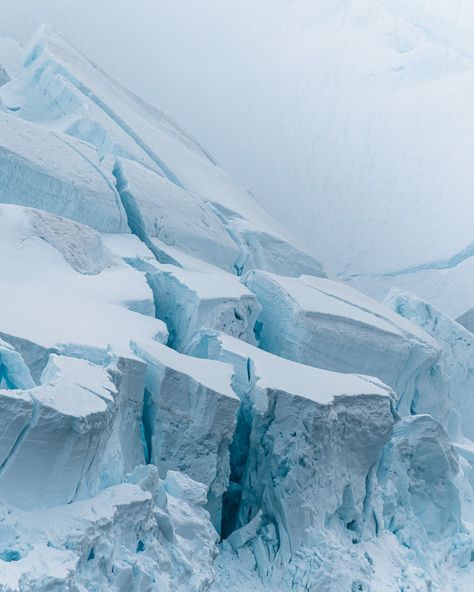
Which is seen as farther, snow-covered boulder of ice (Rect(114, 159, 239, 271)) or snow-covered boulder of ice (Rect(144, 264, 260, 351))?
snow-covered boulder of ice (Rect(114, 159, 239, 271))

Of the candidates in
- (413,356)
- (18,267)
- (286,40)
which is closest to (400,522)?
(413,356)

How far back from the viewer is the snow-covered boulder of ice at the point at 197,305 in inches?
219

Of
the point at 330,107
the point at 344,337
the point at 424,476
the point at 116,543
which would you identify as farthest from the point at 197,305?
the point at 330,107

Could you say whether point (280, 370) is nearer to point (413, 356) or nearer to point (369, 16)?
point (413, 356)

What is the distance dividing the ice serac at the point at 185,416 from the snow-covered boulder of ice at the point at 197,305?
1029mm

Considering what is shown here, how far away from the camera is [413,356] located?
262 inches

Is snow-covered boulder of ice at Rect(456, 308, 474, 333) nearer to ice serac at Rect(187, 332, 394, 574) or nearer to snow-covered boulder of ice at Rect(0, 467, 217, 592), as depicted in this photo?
ice serac at Rect(187, 332, 394, 574)

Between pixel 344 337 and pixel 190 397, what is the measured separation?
197 centimetres

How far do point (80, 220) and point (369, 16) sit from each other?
841cm

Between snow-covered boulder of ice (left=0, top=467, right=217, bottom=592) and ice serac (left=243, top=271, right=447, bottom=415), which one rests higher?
ice serac (left=243, top=271, right=447, bottom=415)

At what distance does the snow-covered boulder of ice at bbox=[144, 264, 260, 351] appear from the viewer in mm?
5559

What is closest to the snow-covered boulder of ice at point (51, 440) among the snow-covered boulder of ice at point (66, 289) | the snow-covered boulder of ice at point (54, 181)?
the snow-covered boulder of ice at point (66, 289)

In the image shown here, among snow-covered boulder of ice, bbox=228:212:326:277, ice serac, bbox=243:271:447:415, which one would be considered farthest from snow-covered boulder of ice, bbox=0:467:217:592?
snow-covered boulder of ice, bbox=228:212:326:277

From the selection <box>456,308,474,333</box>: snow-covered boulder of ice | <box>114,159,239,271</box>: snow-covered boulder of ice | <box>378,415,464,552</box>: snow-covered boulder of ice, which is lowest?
<box>378,415,464,552</box>: snow-covered boulder of ice
